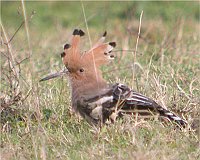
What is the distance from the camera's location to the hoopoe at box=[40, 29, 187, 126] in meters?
5.00

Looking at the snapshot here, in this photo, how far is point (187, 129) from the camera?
16.3ft

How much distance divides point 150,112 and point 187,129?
272mm

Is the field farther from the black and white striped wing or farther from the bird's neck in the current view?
the bird's neck

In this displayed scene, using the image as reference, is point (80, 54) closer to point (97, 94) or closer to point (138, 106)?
point (97, 94)

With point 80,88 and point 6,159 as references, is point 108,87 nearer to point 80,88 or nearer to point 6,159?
point 80,88

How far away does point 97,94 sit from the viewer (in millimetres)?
5055

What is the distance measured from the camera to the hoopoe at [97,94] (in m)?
5.00

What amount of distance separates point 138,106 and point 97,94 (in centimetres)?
27

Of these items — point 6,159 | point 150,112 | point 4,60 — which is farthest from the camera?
point 4,60

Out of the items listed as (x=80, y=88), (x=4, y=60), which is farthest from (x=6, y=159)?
(x=4, y=60)

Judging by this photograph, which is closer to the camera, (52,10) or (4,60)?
(4,60)

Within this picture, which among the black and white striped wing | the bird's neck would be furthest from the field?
the bird's neck

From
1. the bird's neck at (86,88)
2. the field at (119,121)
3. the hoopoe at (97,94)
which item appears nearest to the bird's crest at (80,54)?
the hoopoe at (97,94)

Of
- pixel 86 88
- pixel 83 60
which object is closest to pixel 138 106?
pixel 86 88
